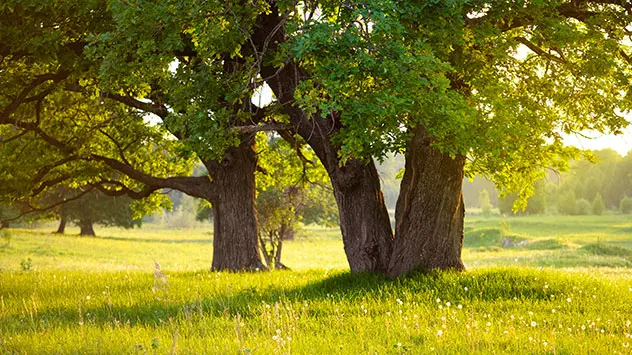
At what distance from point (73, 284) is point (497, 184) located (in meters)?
10.1

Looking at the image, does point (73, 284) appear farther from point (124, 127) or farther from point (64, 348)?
point (64, 348)

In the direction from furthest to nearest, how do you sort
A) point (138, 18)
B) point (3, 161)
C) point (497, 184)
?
point (3, 161), point (497, 184), point (138, 18)

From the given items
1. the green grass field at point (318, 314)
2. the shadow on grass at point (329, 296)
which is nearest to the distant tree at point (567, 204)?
the green grass field at point (318, 314)

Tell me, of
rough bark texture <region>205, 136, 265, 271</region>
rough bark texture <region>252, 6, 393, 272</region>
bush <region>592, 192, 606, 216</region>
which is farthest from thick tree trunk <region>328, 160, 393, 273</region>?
bush <region>592, 192, 606, 216</region>

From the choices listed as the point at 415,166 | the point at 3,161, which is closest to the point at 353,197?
the point at 415,166

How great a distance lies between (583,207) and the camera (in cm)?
8788

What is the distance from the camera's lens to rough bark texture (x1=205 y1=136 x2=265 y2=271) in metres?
17.7

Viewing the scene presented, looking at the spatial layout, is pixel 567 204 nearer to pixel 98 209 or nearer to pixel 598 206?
pixel 598 206

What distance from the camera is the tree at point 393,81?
30.1ft

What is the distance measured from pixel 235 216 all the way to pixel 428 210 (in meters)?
6.68

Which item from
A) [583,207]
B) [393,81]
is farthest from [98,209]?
[583,207]

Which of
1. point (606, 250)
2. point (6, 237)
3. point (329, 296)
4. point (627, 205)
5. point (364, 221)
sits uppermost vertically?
point (627, 205)

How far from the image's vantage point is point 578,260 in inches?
1280

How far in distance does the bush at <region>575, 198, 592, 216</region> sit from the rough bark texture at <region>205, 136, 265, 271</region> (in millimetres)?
79794
